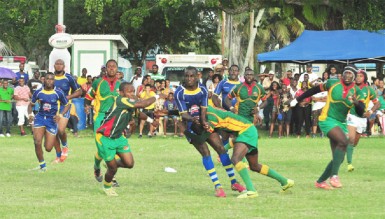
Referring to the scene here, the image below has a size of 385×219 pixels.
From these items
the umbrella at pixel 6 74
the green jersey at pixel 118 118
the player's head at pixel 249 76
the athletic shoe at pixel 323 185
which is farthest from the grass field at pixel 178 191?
the umbrella at pixel 6 74

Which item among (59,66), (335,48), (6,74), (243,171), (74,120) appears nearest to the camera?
(243,171)

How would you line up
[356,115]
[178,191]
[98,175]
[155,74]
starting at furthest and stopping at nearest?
[155,74] < [356,115] < [98,175] < [178,191]

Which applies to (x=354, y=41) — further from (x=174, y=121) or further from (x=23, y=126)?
(x=23, y=126)

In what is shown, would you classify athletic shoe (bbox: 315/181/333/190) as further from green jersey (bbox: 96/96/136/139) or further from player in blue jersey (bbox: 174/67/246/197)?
green jersey (bbox: 96/96/136/139)

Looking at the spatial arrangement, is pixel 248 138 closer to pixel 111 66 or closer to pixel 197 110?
pixel 197 110

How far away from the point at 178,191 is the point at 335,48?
18553 mm

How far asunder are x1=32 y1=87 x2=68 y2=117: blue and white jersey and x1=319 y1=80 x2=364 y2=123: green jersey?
18.7 ft

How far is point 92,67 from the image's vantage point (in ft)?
121

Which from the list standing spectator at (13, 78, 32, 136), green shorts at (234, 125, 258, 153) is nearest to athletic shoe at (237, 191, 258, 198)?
green shorts at (234, 125, 258, 153)

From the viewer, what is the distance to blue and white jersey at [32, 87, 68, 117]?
61.0ft

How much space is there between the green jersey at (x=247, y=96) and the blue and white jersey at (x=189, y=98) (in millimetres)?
5116

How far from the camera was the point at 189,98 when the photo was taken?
14461 millimetres

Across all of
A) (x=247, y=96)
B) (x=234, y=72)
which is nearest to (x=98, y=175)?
(x=247, y=96)

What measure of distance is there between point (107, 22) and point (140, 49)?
250cm
